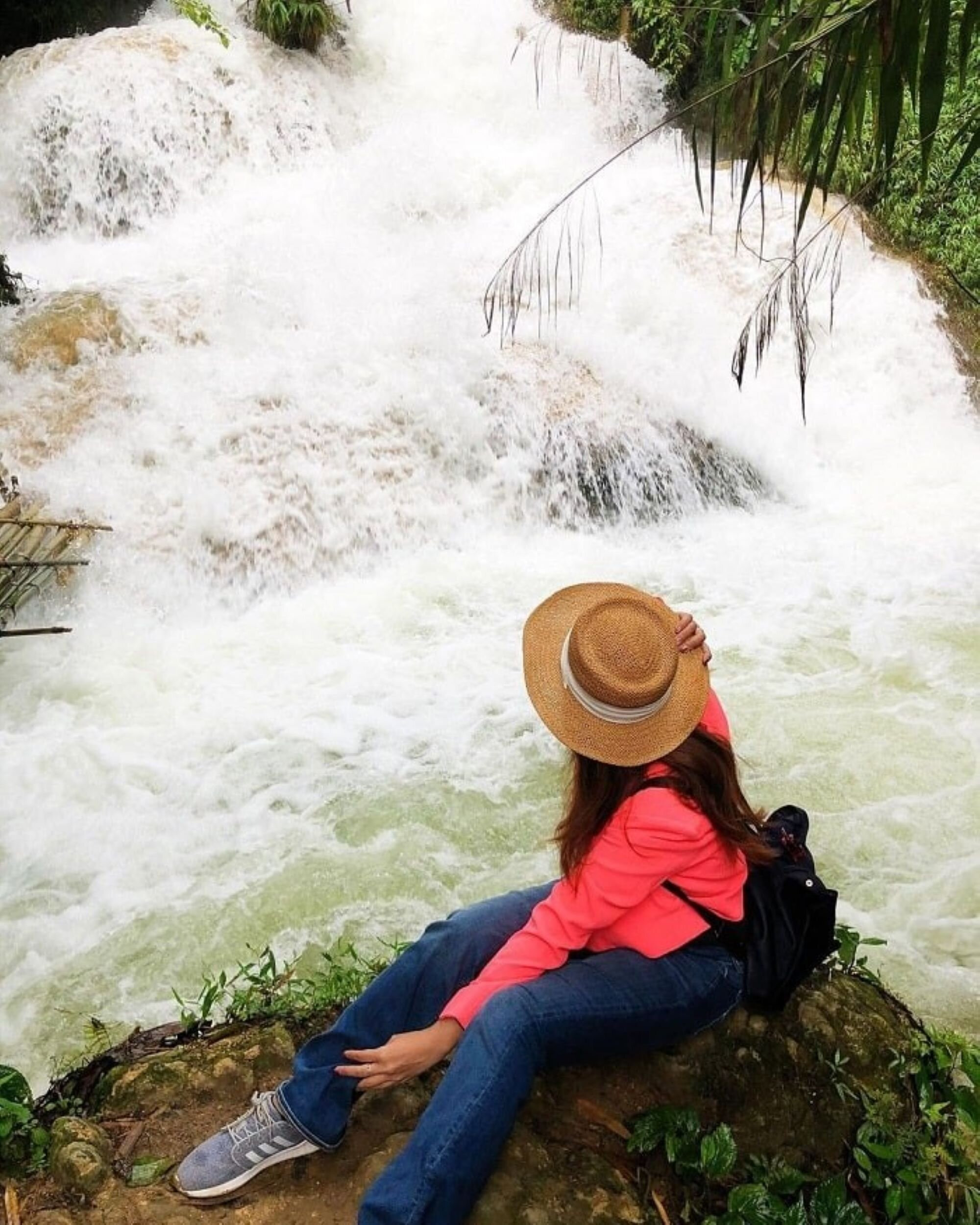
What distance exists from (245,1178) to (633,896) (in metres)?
1.02

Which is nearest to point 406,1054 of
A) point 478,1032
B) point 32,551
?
point 478,1032

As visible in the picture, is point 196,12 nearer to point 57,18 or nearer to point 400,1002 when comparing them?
point 57,18

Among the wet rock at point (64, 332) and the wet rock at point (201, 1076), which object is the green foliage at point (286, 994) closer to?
the wet rock at point (201, 1076)

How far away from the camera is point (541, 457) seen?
21.1ft

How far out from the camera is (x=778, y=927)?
204cm

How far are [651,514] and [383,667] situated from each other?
2.43 meters

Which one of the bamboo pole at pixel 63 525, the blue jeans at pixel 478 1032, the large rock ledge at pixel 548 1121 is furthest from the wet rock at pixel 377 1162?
the bamboo pole at pixel 63 525

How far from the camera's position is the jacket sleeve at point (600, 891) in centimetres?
191

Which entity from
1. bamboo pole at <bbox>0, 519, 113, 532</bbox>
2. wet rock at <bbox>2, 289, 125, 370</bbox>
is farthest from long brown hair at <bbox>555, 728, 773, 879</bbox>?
wet rock at <bbox>2, 289, 125, 370</bbox>

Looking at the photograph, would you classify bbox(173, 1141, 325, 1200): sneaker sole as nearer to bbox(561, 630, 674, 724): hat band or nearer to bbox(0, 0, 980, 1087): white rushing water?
bbox(561, 630, 674, 724): hat band

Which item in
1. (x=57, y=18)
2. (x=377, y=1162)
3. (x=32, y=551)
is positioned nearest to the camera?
(x=377, y=1162)

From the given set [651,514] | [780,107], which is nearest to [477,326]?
[651,514]

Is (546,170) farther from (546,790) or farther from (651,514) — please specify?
(546,790)

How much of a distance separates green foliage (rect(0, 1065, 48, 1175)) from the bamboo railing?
2.26 metres
